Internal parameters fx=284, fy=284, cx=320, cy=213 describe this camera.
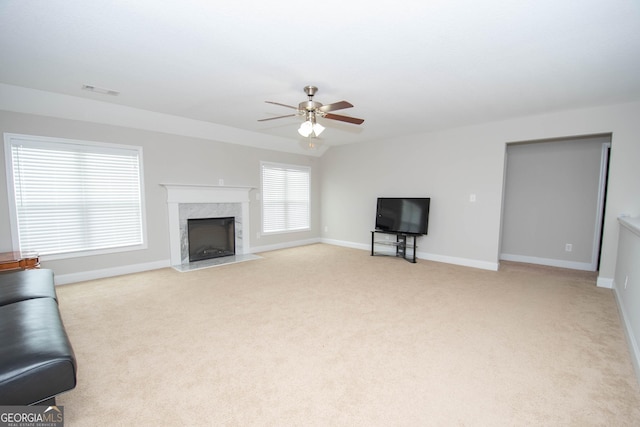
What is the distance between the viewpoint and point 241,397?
1.74 meters

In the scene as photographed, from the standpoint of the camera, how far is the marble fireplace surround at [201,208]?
4730mm

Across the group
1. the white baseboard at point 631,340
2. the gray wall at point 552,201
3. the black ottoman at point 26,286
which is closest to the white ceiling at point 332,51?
Answer: the gray wall at point 552,201

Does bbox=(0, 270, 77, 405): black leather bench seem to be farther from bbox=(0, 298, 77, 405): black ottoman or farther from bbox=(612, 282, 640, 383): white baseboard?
bbox=(612, 282, 640, 383): white baseboard

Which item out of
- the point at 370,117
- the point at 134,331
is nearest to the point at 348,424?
the point at 134,331

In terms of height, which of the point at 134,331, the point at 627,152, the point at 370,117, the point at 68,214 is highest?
the point at 370,117

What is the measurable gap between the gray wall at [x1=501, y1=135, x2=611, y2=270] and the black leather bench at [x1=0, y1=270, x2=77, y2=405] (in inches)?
Result: 245

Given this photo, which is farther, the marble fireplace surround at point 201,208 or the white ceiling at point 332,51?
the marble fireplace surround at point 201,208

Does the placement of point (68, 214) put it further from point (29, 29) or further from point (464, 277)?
point (464, 277)

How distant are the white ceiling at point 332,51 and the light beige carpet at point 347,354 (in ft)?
7.86

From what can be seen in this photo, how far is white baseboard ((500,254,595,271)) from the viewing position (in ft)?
15.4

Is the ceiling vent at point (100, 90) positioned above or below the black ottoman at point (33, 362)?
above

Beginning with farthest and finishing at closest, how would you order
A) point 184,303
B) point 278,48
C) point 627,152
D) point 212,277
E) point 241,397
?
1. point 212,277
2. point 627,152
3. point 184,303
4. point 278,48
5. point 241,397

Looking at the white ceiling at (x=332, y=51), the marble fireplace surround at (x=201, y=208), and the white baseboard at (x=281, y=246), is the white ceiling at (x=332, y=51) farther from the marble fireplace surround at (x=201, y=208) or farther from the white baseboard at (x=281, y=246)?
the white baseboard at (x=281, y=246)

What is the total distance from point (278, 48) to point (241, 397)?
255cm
